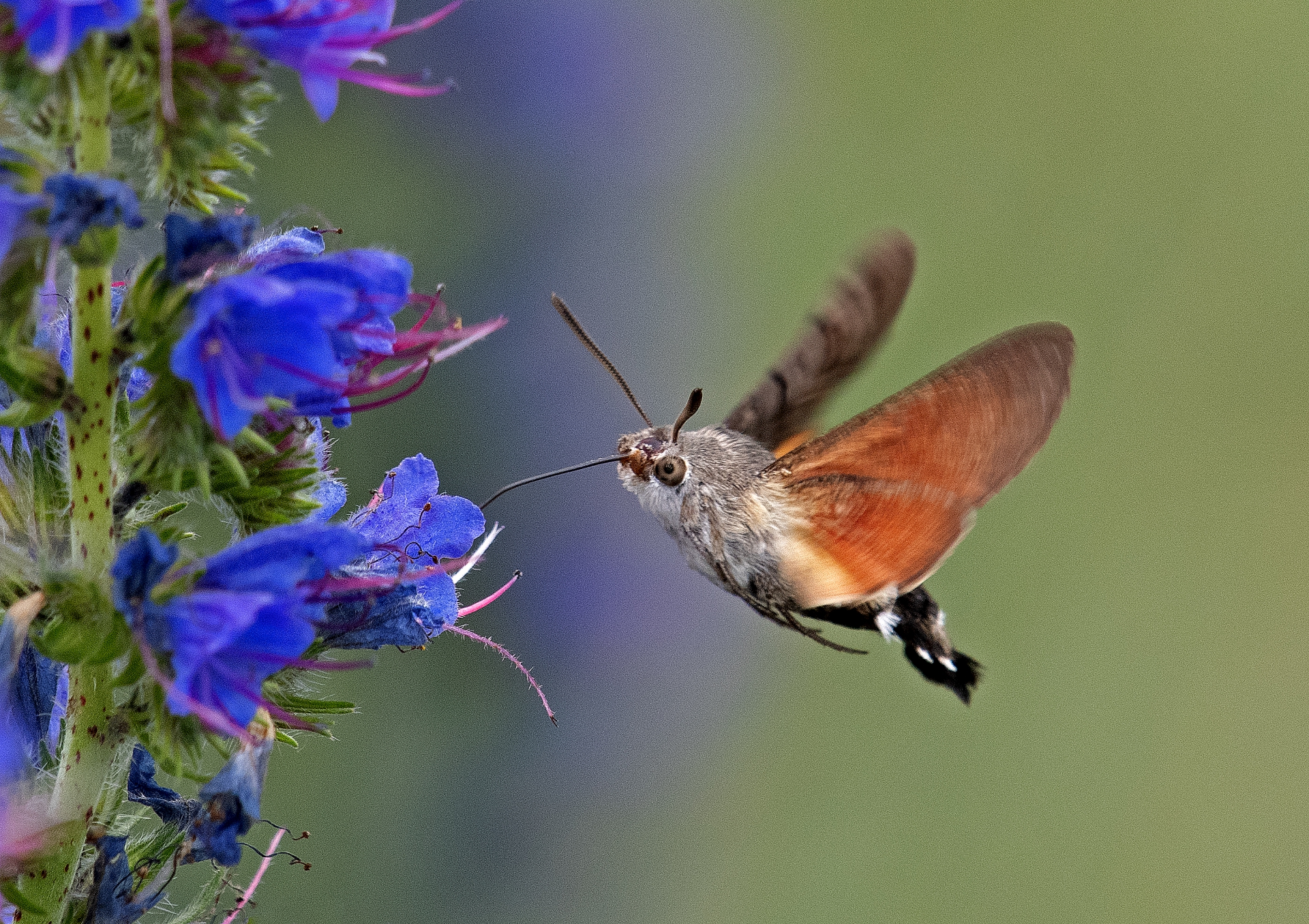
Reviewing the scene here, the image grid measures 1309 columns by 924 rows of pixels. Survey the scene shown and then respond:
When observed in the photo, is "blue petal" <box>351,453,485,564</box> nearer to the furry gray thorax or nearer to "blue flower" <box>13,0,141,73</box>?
the furry gray thorax

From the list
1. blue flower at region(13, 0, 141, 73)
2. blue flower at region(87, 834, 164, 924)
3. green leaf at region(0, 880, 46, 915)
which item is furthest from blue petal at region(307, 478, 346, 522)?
blue flower at region(13, 0, 141, 73)

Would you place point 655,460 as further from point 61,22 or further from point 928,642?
point 61,22

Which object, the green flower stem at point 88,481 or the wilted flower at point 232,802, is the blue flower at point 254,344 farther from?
the wilted flower at point 232,802

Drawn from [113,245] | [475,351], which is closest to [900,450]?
[113,245]

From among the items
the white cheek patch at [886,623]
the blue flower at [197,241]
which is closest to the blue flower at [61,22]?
the blue flower at [197,241]

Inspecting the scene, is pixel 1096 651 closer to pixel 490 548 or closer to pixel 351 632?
pixel 490 548
